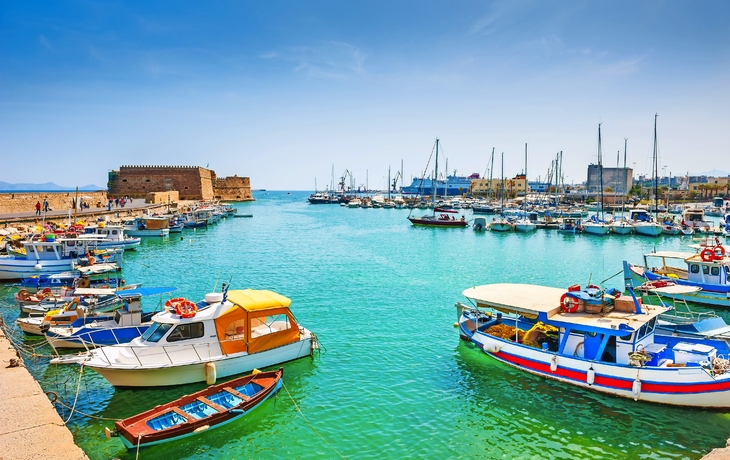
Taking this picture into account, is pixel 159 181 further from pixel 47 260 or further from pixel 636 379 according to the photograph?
pixel 636 379

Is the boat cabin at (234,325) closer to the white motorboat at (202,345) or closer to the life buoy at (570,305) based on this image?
the white motorboat at (202,345)

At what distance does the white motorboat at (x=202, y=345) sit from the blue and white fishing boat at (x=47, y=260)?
15766 mm

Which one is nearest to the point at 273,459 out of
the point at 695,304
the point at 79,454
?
the point at 79,454

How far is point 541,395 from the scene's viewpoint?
14586mm

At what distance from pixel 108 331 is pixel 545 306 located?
51.6 feet

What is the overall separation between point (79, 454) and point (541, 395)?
41.1 ft

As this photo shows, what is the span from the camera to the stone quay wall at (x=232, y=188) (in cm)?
14825

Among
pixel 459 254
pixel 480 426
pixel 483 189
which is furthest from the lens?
pixel 483 189

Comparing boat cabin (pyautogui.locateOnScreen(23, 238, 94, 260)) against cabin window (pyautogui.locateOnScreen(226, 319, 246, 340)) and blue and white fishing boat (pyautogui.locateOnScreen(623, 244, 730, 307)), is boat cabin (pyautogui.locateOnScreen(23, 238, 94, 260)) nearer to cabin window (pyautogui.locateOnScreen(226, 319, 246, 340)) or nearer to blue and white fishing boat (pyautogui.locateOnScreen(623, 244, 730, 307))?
cabin window (pyautogui.locateOnScreen(226, 319, 246, 340))

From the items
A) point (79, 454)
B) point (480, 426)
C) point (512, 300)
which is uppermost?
point (512, 300)

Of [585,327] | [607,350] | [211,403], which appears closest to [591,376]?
[607,350]

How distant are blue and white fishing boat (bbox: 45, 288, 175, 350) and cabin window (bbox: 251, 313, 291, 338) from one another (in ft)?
13.9

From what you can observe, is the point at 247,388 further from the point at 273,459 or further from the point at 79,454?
the point at 79,454

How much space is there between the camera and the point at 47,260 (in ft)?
96.9
